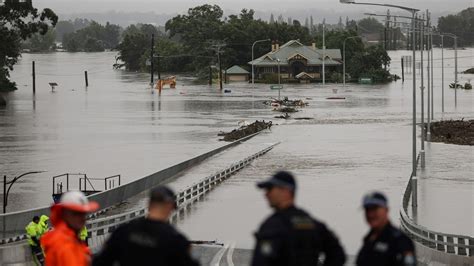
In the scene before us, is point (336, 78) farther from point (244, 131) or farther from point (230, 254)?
point (230, 254)

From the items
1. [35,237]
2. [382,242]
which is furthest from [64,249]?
[35,237]

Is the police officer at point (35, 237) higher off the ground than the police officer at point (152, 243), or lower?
lower

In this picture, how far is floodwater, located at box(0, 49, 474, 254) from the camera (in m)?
33.1

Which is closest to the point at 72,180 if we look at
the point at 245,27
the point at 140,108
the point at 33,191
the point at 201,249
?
the point at 33,191

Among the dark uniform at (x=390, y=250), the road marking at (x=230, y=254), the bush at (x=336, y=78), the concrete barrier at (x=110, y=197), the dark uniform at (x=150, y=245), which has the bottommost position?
the road marking at (x=230, y=254)

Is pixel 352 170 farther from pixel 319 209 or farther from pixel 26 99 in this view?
pixel 26 99

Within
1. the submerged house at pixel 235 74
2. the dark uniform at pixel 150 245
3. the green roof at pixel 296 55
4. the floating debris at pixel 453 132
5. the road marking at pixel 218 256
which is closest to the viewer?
the dark uniform at pixel 150 245

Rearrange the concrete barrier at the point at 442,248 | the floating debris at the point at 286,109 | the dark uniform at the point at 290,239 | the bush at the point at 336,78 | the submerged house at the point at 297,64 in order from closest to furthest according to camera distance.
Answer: the dark uniform at the point at 290,239 < the concrete barrier at the point at 442,248 < the floating debris at the point at 286,109 < the bush at the point at 336,78 < the submerged house at the point at 297,64

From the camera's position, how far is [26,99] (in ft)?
395

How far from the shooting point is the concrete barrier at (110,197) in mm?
26484

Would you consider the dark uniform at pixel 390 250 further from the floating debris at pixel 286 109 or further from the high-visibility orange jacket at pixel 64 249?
the floating debris at pixel 286 109

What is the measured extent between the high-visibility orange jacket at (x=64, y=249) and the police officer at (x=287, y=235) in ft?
4.71

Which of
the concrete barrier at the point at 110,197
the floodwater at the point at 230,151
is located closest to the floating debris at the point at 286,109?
the floodwater at the point at 230,151

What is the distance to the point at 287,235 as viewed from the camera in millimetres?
7059
